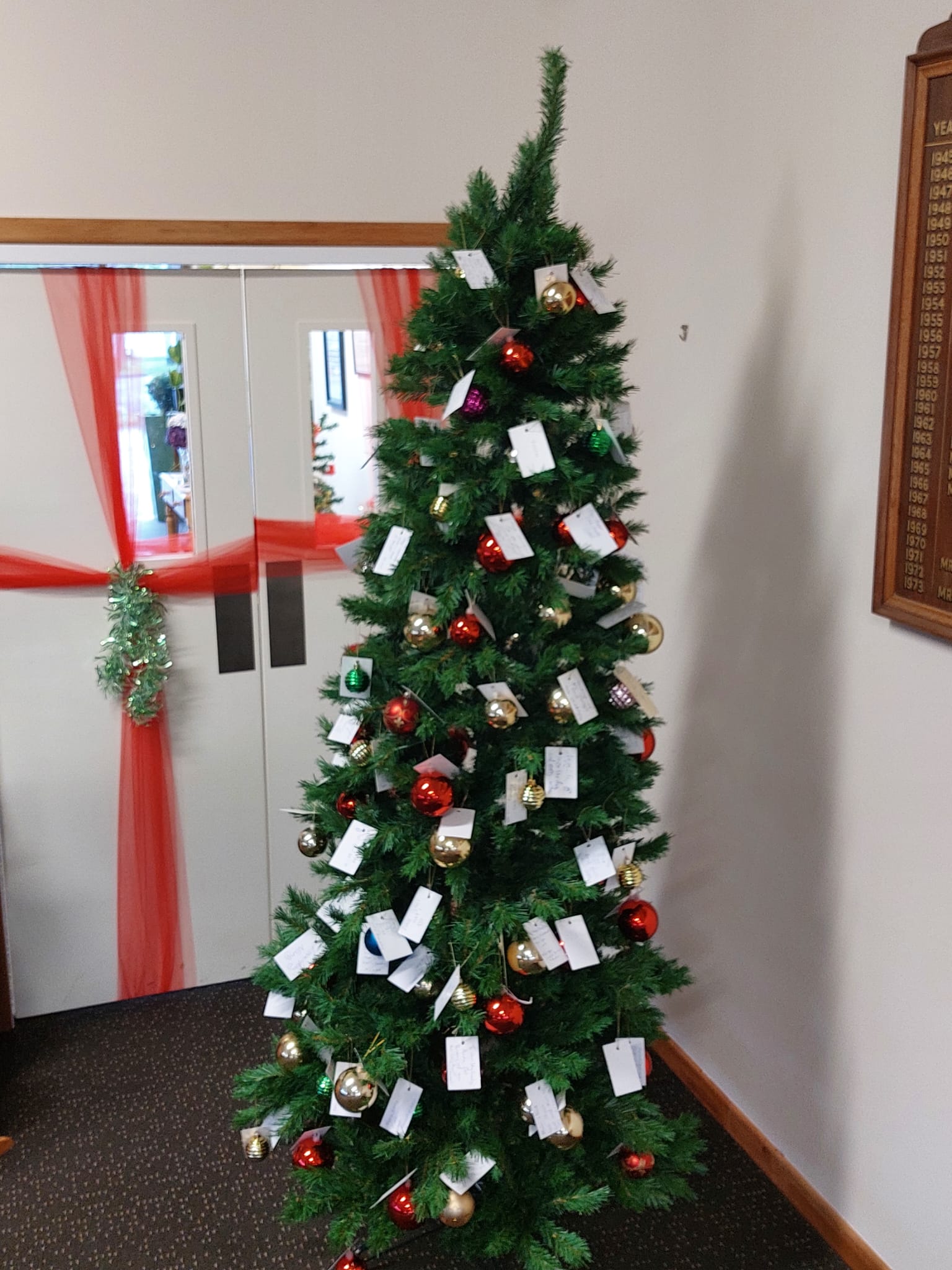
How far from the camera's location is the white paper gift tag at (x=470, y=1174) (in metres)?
1.87

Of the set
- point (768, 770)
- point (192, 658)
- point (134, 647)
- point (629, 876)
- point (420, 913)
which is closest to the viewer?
point (420, 913)

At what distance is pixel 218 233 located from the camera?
9.45 feet

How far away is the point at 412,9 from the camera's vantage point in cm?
293

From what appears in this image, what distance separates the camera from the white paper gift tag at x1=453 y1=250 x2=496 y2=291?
182 cm

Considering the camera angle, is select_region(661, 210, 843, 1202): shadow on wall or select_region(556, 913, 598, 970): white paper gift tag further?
select_region(661, 210, 843, 1202): shadow on wall

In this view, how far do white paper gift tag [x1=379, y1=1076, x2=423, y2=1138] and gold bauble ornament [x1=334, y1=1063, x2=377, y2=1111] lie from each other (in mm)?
50

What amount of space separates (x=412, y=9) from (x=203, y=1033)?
8.96 ft

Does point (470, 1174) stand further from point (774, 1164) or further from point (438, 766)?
point (774, 1164)

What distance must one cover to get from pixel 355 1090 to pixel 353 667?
2.31ft

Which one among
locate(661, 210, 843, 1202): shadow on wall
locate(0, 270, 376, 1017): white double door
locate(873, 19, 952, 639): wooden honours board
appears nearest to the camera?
locate(873, 19, 952, 639): wooden honours board

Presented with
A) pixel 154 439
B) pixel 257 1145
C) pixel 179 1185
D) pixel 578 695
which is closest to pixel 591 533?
pixel 578 695

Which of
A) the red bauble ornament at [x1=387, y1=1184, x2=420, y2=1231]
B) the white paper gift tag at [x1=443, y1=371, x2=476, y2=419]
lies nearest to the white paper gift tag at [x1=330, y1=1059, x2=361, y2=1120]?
the red bauble ornament at [x1=387, y1=1184, x2=420, y2=1231]

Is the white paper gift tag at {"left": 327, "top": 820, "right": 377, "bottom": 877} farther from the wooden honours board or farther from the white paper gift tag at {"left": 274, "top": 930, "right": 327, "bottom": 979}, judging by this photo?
the wooden honours board

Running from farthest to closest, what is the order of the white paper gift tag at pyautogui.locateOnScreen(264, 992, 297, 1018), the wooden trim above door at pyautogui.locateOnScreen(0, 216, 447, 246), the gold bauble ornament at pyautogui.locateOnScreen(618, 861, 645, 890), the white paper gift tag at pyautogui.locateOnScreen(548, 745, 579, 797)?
1. the wooden trim above door at pyautogui.locateOnScreen(0, 216, 447, 246)
2. the white paper gift tag at pyautogui.locateOnScreen(264, 992, 297, 1018)
3. the gold bauble ornament at pyautogui.locateOnScreen(618, 861, 645, 890)
4. the white paper gift tag at pyautogui.locateOnScreen(548, 745, 579, 797)
